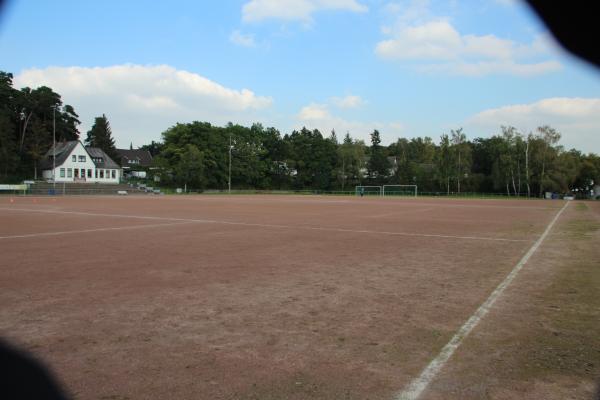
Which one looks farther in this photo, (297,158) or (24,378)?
(297,158)

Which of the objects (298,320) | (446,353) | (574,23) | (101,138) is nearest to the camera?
(574,23)

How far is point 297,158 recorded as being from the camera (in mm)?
94625

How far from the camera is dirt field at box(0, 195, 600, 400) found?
3570 millimetres

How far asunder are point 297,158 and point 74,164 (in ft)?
137

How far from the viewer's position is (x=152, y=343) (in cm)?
443

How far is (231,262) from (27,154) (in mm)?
77670

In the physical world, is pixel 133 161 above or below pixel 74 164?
above

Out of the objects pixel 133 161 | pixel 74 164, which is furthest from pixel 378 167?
pixel 133 161

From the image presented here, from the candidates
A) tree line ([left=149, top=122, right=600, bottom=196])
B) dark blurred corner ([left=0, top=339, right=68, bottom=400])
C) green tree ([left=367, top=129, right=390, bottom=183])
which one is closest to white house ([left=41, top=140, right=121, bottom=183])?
tree line ([left=149, top=122, right=600, bottom=196])

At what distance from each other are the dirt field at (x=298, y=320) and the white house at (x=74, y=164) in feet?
236

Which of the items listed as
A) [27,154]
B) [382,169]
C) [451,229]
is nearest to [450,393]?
[451,229]

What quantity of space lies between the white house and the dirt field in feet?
236

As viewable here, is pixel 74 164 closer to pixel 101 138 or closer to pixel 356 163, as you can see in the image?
pixel 101 138

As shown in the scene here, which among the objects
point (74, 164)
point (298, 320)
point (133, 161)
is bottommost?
point (298, 320)
